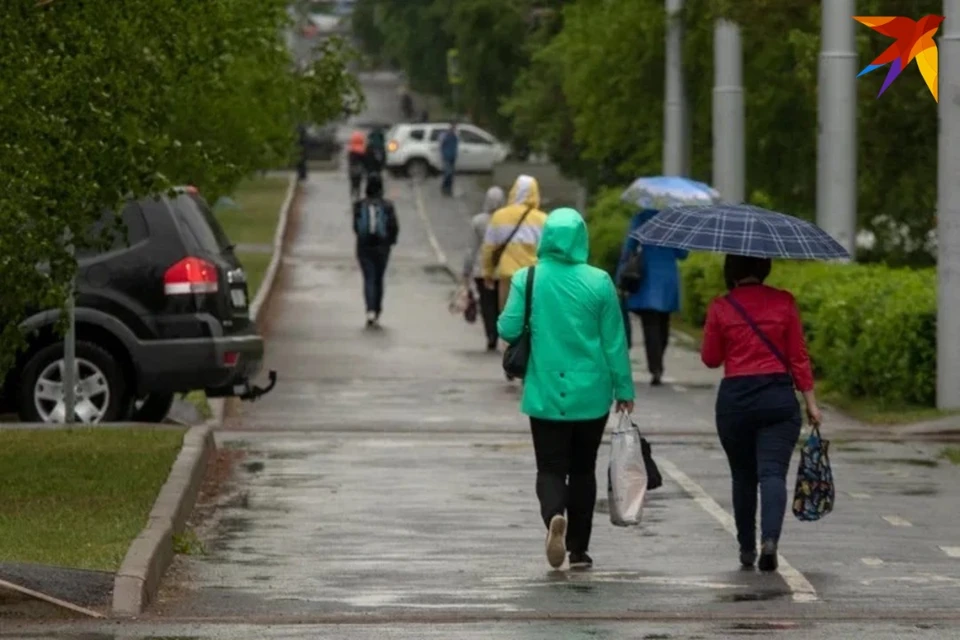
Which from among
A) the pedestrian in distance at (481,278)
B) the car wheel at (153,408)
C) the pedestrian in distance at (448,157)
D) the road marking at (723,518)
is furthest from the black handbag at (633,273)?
the pedestrian in distance at (448,157)

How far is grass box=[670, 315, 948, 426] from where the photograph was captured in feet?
59.6

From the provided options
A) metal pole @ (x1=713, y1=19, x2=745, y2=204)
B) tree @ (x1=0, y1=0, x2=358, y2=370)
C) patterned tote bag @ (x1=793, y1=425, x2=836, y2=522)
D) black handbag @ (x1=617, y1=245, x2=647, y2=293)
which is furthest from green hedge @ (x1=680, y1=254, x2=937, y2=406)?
patterned tote bag @ (x1=793, y1=425, x2=836, y2=522)

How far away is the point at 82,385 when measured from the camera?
16938mm

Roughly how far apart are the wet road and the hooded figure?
1.22 metres

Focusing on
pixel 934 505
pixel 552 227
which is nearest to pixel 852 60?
pixel 934 505

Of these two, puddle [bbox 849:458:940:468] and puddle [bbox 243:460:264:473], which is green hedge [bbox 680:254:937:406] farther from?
puddle [bbox 243:460:264:473]

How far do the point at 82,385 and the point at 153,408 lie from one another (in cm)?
121

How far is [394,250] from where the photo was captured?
45.2 m

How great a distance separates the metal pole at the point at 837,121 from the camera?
22281 mm

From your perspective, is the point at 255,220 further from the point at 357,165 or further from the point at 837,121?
the point at 837,121

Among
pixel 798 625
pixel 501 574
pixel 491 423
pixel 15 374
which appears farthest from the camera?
pixel 491 423

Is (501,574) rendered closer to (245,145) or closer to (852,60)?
(852,60)

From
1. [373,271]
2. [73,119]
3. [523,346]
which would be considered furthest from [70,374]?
[373,271]

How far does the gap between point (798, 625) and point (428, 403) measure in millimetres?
10738
